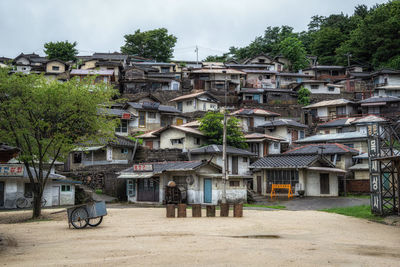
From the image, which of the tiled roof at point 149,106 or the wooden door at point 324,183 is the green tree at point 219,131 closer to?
the wooden door at point 324,183

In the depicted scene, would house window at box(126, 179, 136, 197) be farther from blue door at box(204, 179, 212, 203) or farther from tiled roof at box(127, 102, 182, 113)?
tiled roof at box(127, 102, 182, 113)

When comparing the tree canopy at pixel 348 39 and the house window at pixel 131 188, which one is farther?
the tree canopy at pixel 348 39

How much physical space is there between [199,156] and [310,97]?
3358 cm

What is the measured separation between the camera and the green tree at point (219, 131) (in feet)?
148

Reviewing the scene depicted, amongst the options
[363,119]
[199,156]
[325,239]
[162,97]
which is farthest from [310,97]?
[325,239]

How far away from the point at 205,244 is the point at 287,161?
25.9 m

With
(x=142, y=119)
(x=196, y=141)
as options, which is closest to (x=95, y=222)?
(x=196, y=141)

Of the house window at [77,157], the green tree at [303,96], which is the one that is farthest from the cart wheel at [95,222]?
the green tree at [303,96]

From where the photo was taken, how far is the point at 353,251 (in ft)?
39.9

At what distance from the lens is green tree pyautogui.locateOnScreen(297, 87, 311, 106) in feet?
218

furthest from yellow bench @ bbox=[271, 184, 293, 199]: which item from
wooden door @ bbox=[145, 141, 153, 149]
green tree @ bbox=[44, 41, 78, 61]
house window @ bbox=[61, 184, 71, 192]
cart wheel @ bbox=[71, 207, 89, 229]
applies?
green tree @ bbox=[44, 41, 78, 61]

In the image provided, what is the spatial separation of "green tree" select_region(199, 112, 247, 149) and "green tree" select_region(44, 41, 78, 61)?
2130 inches

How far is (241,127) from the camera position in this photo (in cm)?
5503

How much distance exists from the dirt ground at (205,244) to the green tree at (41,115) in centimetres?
608
